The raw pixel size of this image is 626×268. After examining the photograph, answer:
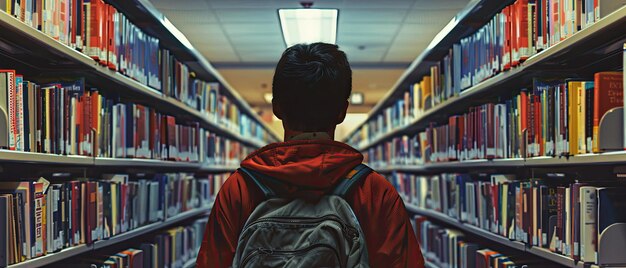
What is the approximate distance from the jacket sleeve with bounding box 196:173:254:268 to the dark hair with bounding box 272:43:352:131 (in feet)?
0.64

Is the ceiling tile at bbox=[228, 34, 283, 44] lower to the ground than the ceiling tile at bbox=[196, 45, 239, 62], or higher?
higher

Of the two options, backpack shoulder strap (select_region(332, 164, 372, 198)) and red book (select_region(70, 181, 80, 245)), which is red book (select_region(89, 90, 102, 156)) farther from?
backpack shoulder strap (select_region(332, 164, 372, 198))

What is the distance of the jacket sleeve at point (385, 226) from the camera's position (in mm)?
1367

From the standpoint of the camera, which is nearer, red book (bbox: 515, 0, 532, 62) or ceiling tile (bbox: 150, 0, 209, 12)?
red book (bbox: 515, 0, 532, 62)

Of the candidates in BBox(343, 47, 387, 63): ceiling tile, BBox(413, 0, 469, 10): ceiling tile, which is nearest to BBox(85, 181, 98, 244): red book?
BBox(413, 0, 469, 10): ceiling tile

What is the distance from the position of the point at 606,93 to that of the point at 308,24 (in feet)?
16.8

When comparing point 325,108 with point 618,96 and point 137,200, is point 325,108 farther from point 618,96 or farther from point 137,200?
point 137,200

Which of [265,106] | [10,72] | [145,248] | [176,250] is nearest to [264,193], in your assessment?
[10,72]

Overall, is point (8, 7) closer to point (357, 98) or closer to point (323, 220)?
point (323, 220)

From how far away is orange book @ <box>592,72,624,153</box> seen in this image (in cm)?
182

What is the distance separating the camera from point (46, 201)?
2.19 meters

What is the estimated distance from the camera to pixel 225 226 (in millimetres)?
1382

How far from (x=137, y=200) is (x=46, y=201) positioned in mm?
1076

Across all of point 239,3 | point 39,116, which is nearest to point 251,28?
point 239,3
